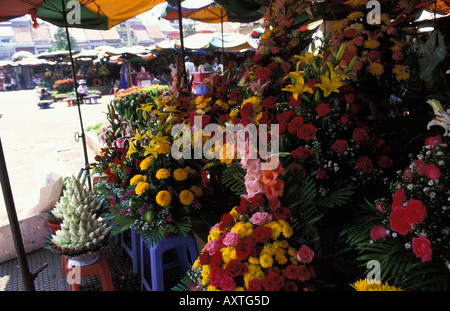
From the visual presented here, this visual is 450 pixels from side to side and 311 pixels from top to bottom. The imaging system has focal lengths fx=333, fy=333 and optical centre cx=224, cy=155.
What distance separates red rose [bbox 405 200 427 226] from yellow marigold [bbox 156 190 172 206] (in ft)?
4.67

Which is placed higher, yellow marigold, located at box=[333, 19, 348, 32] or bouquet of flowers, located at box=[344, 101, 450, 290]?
yellow marigold, located at box=[333, 19, 348, 32]

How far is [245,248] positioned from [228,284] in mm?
142

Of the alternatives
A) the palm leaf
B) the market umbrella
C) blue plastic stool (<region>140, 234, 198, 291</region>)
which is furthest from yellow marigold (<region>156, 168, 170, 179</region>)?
the market umbrella

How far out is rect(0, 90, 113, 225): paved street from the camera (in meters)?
3.87

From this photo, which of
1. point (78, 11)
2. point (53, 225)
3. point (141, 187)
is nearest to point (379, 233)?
point (141, 187)

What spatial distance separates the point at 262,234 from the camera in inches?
48.5

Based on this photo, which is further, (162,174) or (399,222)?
(162,174)

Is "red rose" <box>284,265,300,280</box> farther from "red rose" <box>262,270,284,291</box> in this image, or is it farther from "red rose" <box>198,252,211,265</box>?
"red rose" <box>198,252,211,265</box>

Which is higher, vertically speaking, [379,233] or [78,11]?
→ [78,11]

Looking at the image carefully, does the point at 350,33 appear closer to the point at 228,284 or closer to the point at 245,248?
the point at 245,248

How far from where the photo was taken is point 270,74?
2.08 metres

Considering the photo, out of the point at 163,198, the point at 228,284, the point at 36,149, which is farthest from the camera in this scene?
the point at 36,149

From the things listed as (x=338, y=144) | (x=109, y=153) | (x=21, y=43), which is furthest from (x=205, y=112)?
(x=21, y=43)
